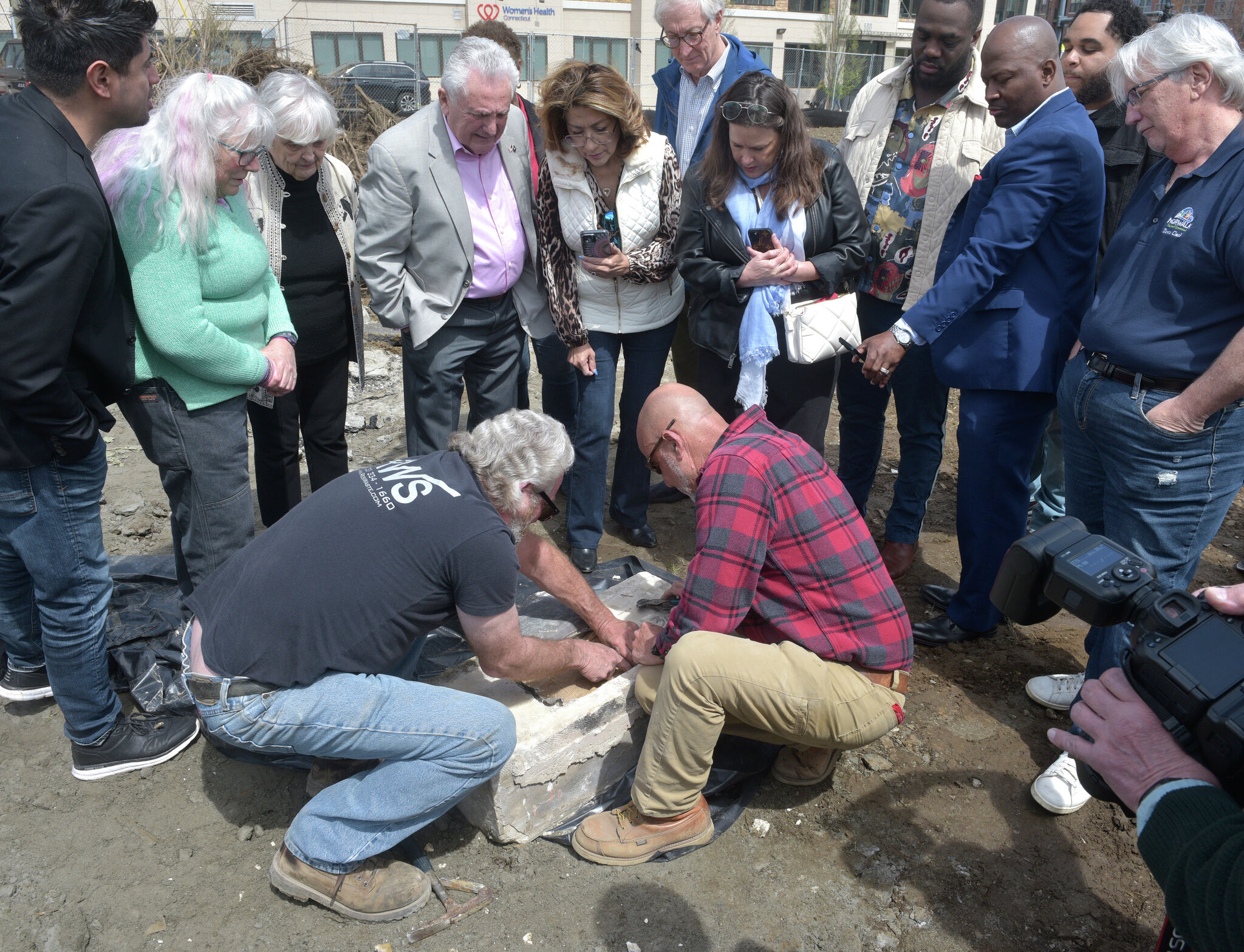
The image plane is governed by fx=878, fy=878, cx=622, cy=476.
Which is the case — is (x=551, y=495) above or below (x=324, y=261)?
below

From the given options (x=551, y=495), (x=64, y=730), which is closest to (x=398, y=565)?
(x=551, y=495)

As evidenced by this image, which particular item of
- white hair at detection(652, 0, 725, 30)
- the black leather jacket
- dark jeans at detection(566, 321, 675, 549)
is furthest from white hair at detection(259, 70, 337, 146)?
white hair at detection(652, 0, 725, 30)

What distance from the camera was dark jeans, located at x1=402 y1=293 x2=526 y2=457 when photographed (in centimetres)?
360

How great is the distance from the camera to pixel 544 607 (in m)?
3.19

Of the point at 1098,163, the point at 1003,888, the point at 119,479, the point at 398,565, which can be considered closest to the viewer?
the point at 398,565

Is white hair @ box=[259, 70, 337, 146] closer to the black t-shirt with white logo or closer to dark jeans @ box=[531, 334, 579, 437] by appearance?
dark jeans @ box=[531, 334, 579, 437]

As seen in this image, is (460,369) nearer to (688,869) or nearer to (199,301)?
(199,301)

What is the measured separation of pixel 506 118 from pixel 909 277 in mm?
1715

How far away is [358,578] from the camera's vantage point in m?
2.13

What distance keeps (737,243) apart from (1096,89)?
1944mm

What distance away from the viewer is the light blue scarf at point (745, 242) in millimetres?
3381

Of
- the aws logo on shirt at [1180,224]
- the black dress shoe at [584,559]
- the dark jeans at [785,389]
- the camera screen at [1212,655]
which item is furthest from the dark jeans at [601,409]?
the camera screen at [1212,655]

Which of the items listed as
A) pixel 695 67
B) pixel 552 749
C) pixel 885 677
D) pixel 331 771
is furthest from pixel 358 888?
pixel 695 67

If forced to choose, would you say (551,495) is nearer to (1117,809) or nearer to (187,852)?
(187,852)
